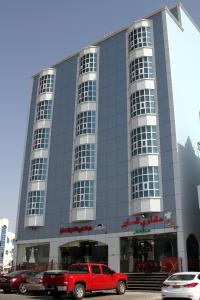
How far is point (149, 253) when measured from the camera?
107 feet

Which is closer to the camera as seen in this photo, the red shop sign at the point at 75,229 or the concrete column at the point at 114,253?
the concrete column at the point at 114,253

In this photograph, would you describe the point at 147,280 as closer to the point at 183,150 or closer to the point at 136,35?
the point at 183,150

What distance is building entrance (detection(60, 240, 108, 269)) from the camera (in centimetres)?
3472

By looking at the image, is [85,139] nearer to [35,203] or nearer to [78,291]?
[35,203]

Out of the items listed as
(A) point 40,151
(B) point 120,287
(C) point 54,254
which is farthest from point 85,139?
(B) point 120,287

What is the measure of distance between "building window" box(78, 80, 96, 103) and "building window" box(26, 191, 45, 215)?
11.4 metres

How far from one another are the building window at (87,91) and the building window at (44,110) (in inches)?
201

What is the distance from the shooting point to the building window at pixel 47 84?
4588 centimetres

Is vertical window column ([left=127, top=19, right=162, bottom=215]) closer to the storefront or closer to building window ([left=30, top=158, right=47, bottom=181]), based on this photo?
building window ([left=30, top=158, right=47, bottom=181])

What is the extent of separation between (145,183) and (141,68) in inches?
470

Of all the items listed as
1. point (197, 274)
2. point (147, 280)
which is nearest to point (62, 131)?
point (147, 280)

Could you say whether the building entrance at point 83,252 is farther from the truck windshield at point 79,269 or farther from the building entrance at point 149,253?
the truck windshield at point 79,269

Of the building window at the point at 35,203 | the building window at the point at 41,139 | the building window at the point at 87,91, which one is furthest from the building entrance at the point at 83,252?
the building window at the point at 87,91

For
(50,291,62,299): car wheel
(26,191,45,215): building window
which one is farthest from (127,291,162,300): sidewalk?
(26,191,45,215): building window
